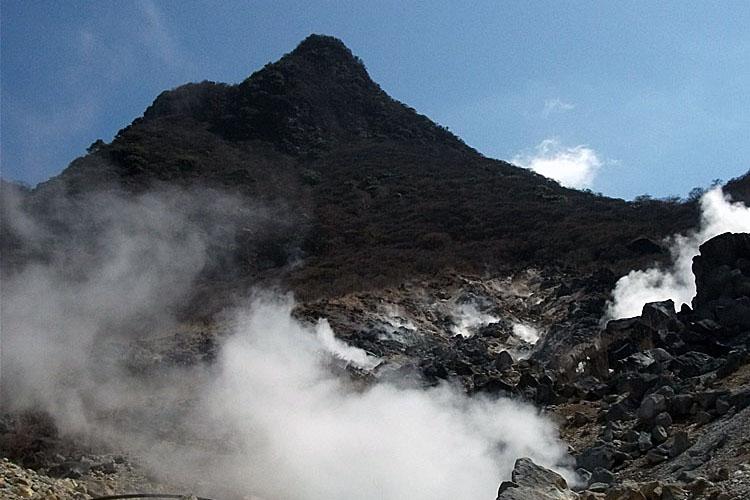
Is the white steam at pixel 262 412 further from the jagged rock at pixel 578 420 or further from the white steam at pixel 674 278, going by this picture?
the white steam at pixel 674 278

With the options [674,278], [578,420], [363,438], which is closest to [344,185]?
[674,278]

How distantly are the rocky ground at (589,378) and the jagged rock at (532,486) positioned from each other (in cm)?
1

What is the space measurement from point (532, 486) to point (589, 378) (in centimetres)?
596

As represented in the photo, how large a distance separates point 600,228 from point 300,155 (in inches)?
927

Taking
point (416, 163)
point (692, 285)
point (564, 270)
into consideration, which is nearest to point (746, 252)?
point (692, 285)

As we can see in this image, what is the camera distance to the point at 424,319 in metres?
20.5

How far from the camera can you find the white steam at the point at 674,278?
16.9m

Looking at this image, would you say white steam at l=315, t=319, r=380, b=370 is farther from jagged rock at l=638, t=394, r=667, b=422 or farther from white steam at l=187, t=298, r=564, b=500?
jagged rock at l=638, t=394, r=667, b=422

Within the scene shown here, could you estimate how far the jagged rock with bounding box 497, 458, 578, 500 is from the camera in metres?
4.90

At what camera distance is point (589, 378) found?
10734 millimetres

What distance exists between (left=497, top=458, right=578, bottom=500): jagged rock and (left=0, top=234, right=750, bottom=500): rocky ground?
1 cm

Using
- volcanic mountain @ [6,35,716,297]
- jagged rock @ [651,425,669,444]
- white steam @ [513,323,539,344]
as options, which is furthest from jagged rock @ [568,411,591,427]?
volcanic mountain @ [6,35,716,297]

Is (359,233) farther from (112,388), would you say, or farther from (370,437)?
(370,437)

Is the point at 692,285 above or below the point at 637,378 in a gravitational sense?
above
